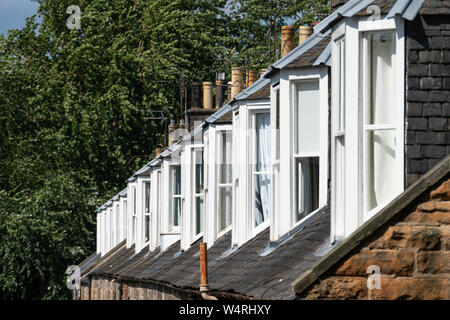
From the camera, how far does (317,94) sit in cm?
1412

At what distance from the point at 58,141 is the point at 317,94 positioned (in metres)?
33.1

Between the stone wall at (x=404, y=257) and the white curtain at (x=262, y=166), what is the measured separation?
6314mm

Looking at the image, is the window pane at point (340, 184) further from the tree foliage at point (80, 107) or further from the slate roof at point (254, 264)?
the tree foliage at point (80, 107)

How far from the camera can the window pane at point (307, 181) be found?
1416cm

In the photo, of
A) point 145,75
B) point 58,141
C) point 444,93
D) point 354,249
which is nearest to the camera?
point 354,249

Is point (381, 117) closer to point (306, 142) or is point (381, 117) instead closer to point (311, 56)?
point (306, 142)

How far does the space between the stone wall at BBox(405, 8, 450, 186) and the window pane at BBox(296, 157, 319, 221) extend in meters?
3.34

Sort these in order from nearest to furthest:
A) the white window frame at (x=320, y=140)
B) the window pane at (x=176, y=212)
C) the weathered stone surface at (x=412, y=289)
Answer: the weathered stone surface at (x=412, y=289) → the white window frame at (x=320, y=140) → the window pane at (x=176, y=212)

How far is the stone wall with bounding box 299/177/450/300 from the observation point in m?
9.87

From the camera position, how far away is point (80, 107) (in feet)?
154

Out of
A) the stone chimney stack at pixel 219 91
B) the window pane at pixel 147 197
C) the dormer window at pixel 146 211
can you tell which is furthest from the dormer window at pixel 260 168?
the window pane at pixel 147 197

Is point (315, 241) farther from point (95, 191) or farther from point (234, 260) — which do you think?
point (95, 191)

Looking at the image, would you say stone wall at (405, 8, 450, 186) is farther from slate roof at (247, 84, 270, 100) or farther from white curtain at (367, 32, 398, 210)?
slate roof at (247, 84, 270, 100)
